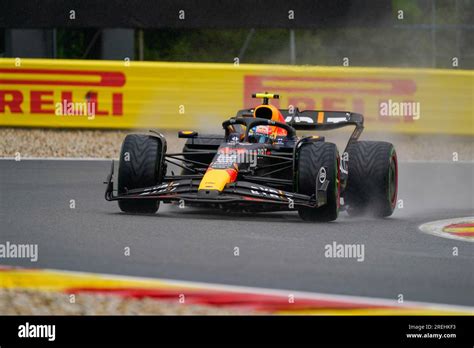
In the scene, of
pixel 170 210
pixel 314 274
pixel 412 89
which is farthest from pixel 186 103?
pixel 314 274

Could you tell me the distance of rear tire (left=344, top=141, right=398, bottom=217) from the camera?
12695 millimetres

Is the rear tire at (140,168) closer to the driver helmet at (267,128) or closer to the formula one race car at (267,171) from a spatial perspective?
the formula one race car at (267,171)

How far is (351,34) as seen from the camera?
108 ft

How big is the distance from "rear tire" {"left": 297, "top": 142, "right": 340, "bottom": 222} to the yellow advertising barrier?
7.31m

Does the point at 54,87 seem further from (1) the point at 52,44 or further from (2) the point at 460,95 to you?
(2) the point at 460,95

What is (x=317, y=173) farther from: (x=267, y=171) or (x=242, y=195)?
(x=267, y=171)

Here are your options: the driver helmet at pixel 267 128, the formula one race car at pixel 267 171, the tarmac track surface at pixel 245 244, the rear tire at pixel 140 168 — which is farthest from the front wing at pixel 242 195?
the driver helmet at pixel 267 128

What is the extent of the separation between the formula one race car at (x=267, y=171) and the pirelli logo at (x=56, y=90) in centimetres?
599

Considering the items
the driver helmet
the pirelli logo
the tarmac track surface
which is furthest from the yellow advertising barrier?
the driver helmet

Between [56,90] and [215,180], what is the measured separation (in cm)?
800

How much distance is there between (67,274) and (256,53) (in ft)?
82.3

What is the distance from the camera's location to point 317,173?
11.7 metres

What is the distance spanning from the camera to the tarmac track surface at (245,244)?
28.6 feet

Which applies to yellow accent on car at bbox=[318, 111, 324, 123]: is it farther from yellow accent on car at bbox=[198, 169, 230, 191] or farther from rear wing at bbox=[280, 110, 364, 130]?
yellow accent on car at bbox=[198, 169, 230, 191]
